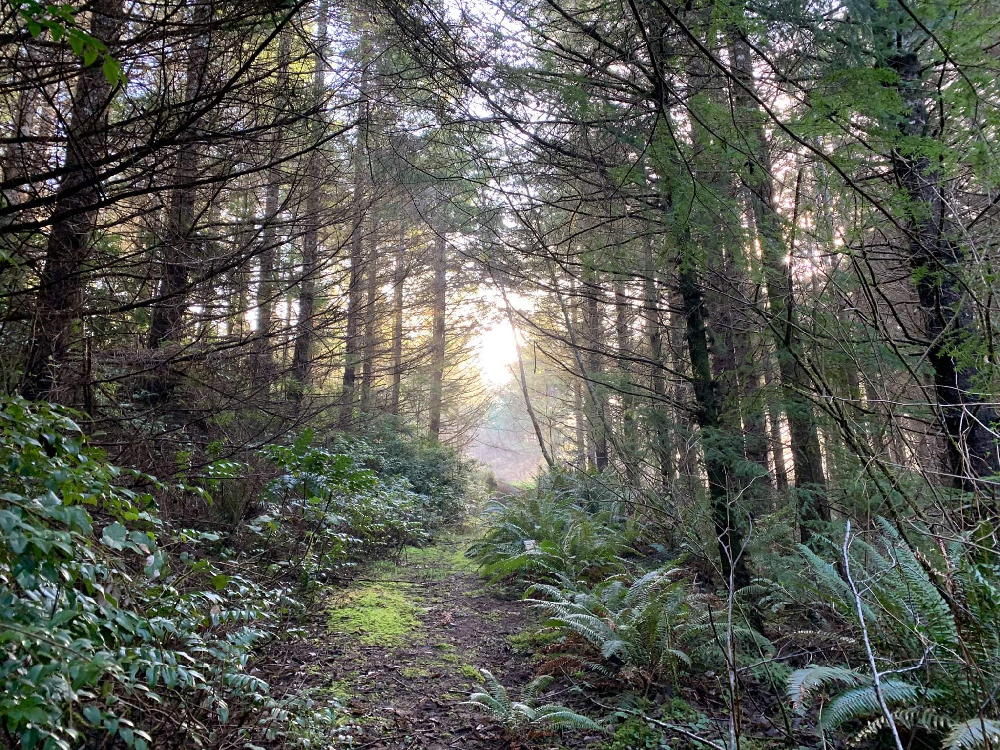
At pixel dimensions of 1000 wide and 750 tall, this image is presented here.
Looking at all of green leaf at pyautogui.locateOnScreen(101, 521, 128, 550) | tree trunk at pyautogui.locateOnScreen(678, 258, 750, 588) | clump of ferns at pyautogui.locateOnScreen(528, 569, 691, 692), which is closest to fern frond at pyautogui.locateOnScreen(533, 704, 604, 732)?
clump of ferns at pyautogui.locateOnScreen(528, 569, 691, 692)

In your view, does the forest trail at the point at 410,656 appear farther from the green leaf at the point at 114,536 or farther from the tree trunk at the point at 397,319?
the tree trunk at the point at 397,319

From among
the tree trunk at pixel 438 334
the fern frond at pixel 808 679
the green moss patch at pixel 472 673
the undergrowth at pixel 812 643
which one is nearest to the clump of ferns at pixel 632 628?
the undergrowth at pixel 812 643

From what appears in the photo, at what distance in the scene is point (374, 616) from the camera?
5582 mm

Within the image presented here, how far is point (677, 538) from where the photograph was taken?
7680mm

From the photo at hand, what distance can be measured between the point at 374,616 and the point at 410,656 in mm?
1010

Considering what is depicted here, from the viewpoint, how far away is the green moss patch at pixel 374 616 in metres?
5.08

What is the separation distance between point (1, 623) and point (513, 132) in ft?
13.9

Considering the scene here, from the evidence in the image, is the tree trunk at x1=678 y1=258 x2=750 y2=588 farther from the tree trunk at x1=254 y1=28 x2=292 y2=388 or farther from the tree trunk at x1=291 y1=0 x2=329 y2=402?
the tree trunk at x1=254 y1=28 x2=292 y2=388

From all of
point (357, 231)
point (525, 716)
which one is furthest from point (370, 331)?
point (525, 716)

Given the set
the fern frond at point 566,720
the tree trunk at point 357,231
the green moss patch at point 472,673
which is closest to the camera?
the fern frond at point 566,720

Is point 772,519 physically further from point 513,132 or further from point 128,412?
point 128,412

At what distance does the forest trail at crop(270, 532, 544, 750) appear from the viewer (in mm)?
3547

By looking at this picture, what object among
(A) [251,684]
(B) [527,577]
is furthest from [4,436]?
(B) [527,577]

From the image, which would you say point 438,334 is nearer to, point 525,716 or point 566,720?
point 525,716
